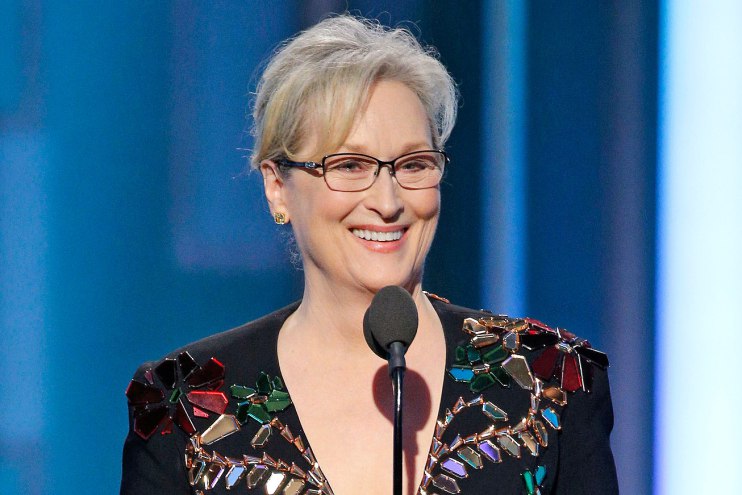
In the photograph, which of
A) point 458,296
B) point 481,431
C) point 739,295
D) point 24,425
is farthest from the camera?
point 458,296

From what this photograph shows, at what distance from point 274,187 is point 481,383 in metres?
0.52

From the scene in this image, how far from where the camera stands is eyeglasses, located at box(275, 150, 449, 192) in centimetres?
177

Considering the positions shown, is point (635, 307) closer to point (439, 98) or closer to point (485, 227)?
point (485, 227)

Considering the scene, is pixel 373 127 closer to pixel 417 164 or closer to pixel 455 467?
pixel 417 164

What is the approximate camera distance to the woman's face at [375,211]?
1.77 meters

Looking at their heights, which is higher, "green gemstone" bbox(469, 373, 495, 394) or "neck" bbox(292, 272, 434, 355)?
"neck" bbox(292, 272, 434, 355)

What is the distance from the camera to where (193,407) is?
6.19 ft

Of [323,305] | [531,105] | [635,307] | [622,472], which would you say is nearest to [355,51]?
[323,305]

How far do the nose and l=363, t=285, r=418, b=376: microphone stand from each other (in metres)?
0.34

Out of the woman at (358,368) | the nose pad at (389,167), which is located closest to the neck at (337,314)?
the woman at (358,368)

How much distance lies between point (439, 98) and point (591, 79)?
3.33 ft

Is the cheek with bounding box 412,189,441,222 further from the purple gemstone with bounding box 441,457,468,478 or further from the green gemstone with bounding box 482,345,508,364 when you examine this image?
the purple gemstone with bounding box 441,457,468,478

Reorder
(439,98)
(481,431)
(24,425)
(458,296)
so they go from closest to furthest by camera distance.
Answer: (481,431), (439,98), (24,425), (458,296)

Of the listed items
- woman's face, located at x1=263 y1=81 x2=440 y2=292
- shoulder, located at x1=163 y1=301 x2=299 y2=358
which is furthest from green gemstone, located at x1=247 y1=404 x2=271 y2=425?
woman's face, located at x1=263 y1=81 x2=440 y2=292
